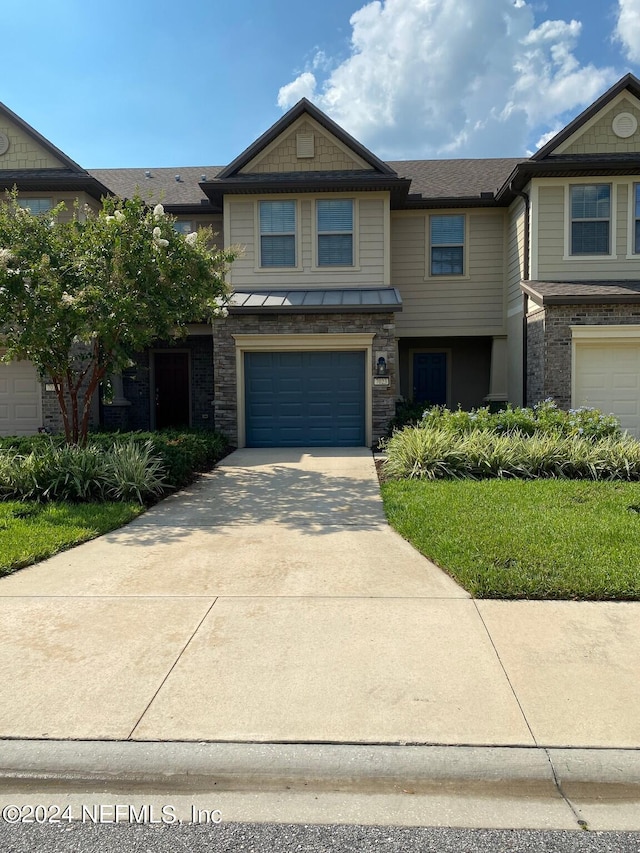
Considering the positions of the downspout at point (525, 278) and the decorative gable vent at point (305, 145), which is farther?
the decorative gable vent at point (305, 145)

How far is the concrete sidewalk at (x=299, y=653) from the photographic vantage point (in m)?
3.21

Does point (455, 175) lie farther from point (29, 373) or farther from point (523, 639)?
point (523, 639)

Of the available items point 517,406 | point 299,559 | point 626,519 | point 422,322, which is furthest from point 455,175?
point 299,559

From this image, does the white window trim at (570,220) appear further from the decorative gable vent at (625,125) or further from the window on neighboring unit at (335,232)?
the window on neighboring unit at (335,232)

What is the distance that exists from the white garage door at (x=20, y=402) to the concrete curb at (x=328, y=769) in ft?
44.0

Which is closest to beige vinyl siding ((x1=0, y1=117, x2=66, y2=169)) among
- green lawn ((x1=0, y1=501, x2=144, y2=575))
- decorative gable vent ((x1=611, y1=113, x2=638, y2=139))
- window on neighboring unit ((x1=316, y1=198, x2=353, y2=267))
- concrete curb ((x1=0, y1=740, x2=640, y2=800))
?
window on neighboring unit ((x1=316, y1=198, x2=353, y2=267))

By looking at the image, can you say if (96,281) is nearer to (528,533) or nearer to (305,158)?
(305,158)

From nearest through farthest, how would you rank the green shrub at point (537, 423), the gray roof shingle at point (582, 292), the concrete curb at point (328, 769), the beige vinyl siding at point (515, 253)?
the concrete curb at point (328, 769) < the green shrub at point (537, 423) < the gray roof shingle at point (582, 292) < the beige vinyl siding at point (515, 253)

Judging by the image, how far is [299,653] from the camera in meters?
4.00

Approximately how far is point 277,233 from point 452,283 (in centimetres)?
484

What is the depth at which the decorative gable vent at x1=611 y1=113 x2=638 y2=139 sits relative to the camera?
13219 millimetres

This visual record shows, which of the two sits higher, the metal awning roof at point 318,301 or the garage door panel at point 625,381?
the metal awning roof at point 318,301

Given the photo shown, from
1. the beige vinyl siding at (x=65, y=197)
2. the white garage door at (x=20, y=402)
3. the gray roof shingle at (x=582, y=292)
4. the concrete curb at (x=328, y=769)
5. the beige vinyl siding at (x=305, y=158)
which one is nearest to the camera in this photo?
the concrete curb at (x=328, y=769)

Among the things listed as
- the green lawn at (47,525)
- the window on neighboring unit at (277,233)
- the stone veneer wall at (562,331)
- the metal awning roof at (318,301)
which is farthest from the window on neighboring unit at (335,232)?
the green lawn at (47,525)
